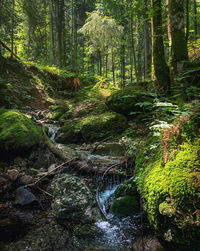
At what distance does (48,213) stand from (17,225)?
549mm

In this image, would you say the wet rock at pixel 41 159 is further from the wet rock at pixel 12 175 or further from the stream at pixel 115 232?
the stream at pixel 115 232

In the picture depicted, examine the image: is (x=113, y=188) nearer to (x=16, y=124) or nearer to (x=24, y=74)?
(x=16, y=124)

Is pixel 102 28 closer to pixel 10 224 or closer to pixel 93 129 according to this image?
pixel 93 129

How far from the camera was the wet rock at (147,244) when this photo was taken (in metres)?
2.23

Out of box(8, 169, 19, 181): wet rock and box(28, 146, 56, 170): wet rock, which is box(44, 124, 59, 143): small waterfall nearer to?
box(28, 146, 56, 170): wet rock

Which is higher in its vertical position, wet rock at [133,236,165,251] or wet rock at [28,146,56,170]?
wet rock at [28,146,56,170]

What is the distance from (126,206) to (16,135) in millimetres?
3549

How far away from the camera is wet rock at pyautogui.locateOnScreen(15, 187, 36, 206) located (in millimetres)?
3304

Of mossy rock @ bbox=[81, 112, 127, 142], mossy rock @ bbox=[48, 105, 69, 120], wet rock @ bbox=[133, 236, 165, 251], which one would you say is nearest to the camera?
wet rock @ bbox=[133, 236, 165, 251]

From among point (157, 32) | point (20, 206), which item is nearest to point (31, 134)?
Answer: point (20, 206)

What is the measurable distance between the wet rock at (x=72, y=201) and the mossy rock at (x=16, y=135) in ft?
5.91

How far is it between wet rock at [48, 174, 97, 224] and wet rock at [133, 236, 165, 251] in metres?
0.90

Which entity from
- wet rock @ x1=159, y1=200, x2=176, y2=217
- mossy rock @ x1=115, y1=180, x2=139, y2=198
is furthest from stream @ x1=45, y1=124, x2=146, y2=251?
wet rock @ x1=159, y1=200, x2=176, y2=217

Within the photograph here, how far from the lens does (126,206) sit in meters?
3.09
